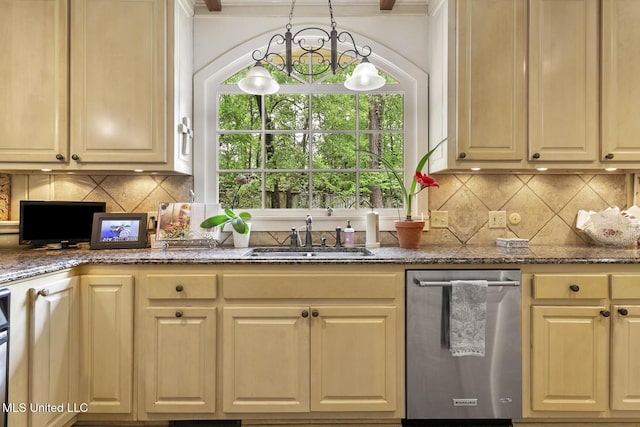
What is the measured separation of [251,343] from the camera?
5.75ft

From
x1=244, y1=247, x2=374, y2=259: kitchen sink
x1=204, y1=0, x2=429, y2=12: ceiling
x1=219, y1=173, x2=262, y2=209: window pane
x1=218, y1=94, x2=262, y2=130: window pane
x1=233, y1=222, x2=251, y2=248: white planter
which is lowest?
x1=244, y1=247, x2=374, y2=259: kitchen sink

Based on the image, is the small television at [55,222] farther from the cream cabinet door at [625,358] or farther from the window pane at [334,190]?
the cream cabinet door at [625,358]

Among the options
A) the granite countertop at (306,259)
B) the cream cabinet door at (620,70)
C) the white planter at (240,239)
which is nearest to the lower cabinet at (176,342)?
the granite countertop at (306,259)

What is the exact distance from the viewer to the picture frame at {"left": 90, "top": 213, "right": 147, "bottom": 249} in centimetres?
210

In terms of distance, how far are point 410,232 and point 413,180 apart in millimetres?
348

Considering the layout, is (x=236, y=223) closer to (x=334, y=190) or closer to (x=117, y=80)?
(x=334, y=190)

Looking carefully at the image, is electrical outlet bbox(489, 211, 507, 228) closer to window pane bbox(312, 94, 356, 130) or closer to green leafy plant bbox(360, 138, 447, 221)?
green leafy plant bbox(360, 138, 447, 221)

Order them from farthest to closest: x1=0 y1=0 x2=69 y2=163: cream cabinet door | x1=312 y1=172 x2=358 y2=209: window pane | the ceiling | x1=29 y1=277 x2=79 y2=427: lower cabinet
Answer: x1=312 y1=172 x2=358 y2=209: window pane
the ceiling
x1=0 y1=0 x2=69 y2=163: cream cabinet door
x1=29 y1=277 x2=79 y2=427: lower cabinet

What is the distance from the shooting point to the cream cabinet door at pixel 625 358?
5.73ft

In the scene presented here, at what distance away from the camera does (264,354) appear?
175cm

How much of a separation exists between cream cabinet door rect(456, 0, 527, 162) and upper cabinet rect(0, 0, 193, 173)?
169 cm

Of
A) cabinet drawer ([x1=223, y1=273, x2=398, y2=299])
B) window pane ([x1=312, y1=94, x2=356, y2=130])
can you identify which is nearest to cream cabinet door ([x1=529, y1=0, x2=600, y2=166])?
window pane ([x1=312, y1=94, x2=356, y2=130])

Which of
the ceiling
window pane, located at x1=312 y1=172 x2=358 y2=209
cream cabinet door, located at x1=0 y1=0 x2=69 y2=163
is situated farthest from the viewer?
window pane, located at x1=312 y1=172 x2=358 y2=209

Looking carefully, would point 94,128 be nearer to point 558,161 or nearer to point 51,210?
point 51,210
